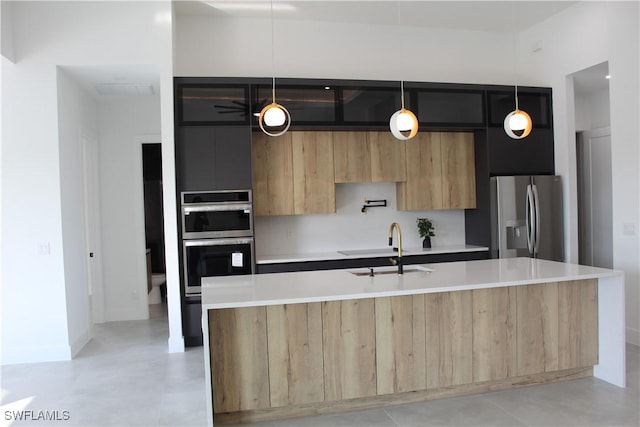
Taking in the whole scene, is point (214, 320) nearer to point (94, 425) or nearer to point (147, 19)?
point (94, 425)

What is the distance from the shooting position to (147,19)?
4801mm

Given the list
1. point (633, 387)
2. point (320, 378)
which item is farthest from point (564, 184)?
point (320, 378)

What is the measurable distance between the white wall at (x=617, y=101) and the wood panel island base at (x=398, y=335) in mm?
1290

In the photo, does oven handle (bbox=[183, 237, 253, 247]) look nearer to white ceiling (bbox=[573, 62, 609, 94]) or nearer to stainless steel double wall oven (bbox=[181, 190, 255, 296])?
stainless steel double wall oven (bbox=[181, 190, 255, 296])

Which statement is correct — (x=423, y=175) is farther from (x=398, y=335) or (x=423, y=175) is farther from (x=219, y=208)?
(x=398, y=335)

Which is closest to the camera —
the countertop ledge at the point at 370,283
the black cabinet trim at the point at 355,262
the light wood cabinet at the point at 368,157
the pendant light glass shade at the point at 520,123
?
the countertop ledge at the point at 370,283

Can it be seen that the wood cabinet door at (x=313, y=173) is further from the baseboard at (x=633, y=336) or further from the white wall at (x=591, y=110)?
the white wall at (x=591, y=110)

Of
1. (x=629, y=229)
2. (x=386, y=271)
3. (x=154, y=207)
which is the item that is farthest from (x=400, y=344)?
(x=154, y=207)

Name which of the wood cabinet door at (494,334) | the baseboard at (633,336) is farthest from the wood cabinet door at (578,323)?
the baseboard at (633,336)

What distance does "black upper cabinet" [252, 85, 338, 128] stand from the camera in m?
5.09

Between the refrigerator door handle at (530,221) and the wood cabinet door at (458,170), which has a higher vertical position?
the wood cabinet door at (458,170)

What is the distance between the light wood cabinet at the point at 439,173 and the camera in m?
5.80

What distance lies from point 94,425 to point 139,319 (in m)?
3.11

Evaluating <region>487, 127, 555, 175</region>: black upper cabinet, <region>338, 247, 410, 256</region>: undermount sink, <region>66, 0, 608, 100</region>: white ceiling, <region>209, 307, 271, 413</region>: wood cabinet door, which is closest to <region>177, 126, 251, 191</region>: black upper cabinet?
<region>66, 0, 608, 100</region>: white ceiling
